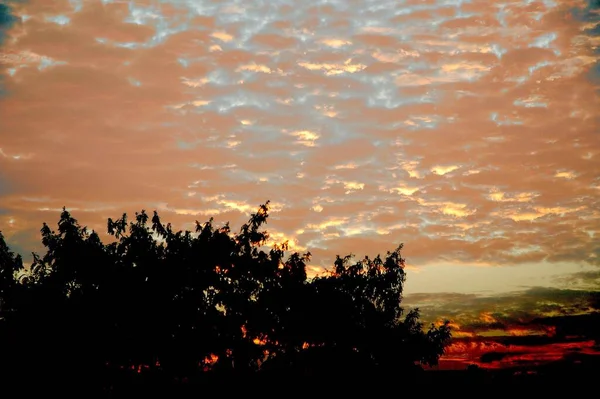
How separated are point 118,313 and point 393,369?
1382 centimetres

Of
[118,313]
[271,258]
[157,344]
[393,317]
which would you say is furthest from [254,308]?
[393,317]

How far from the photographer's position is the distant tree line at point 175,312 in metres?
16.2

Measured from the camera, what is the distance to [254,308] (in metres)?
18.5

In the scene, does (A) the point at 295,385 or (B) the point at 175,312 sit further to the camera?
(A) the point at 295,385

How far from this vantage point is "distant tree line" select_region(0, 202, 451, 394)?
16.2 metres

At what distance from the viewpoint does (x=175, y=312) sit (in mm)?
16734

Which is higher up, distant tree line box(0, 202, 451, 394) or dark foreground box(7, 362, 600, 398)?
distant tree line box(0, 202, 451, 394)

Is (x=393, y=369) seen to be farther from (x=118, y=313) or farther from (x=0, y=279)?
(x=0, y=279)

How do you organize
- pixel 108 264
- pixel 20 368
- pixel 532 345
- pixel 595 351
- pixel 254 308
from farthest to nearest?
pixel 532 345 → pixel 595 351 → pixel 254 308 → pixel 108 264 → pixel 20 368

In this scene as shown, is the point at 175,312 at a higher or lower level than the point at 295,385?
higher

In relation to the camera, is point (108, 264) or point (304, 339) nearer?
point (108, 264)

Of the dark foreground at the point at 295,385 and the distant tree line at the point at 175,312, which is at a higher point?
the distant tree line at the point at 175,312

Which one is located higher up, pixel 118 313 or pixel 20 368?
pixel 118 313

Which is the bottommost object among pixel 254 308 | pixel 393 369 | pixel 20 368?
pixel 393 369
